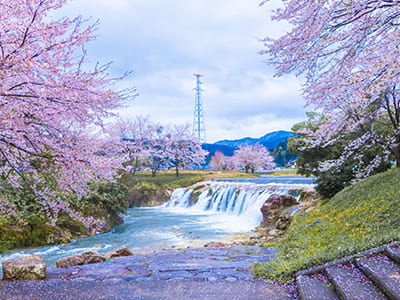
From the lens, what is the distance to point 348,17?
3.54 m

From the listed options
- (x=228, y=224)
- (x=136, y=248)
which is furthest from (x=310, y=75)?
(x=228, y=224)

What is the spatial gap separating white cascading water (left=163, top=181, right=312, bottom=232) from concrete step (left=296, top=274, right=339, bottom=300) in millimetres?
9165

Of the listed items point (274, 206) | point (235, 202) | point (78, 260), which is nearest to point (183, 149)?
point (235, 202)

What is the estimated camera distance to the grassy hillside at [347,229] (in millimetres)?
3994

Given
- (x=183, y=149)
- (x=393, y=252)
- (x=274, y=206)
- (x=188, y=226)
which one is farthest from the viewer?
(x=183, y=149)

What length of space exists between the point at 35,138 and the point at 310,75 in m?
4.51

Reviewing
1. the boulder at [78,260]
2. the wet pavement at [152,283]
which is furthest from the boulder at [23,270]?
the boulder at [78,260]

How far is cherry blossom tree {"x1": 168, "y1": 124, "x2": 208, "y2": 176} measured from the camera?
1258 inches

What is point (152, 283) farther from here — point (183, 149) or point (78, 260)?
point (183, 149)

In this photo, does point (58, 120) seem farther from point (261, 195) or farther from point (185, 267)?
point (261, 195)

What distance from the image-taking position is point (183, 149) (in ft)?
107

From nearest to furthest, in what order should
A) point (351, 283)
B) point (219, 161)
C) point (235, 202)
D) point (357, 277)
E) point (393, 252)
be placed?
point (351, 283), point (357, 277), point (393, 252), point (235, 202), point (219, 161)

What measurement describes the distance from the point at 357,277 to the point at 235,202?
13388 millimetres

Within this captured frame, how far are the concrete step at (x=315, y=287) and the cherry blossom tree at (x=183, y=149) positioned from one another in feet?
92.2
